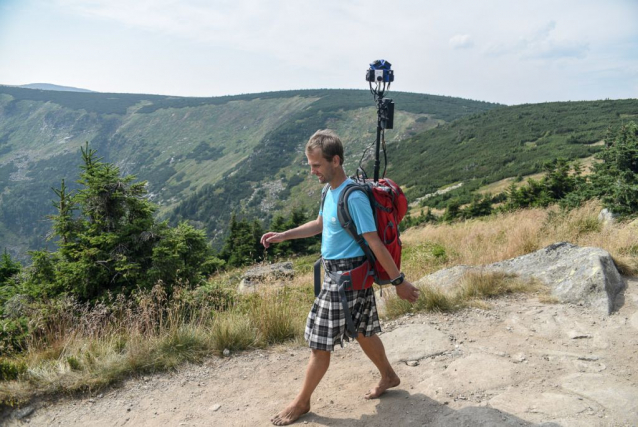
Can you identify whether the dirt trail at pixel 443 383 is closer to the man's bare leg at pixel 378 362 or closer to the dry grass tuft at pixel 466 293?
the man's bare leg at pixel 378 362

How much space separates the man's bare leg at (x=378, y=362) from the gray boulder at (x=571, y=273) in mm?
2398

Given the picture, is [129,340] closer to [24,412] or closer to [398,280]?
[24,412]

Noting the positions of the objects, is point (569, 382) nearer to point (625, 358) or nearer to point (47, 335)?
point (625, 358)

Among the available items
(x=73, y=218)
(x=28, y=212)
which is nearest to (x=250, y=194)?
(x=28, y=212)

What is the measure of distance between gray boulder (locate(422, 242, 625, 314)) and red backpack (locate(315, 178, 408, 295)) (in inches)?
110

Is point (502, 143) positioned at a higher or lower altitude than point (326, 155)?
higher

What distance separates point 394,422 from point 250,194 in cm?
11060

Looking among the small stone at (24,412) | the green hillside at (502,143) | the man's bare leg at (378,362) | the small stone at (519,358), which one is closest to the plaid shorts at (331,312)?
the man's bare leg at (378,362)

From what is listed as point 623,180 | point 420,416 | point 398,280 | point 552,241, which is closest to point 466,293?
point 420,416

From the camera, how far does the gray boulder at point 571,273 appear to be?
418 centimetres

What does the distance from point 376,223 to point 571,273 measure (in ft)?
10.6

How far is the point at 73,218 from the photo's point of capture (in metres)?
6.16

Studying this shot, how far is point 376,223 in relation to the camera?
98.9 inches

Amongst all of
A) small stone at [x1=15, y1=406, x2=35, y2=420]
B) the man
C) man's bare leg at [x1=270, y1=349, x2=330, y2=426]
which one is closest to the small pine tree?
the man
